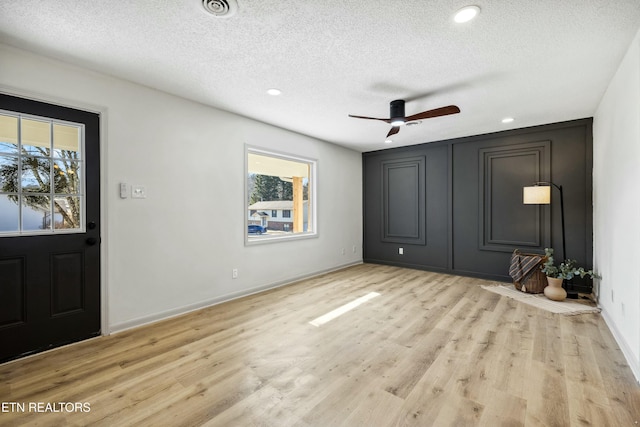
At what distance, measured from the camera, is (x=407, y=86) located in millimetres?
2984

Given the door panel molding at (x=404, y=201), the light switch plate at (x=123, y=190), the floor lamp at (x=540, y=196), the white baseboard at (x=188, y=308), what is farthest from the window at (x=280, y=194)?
the floor lamp at (x=540, y=196)

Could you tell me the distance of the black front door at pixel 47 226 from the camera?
7.55ft

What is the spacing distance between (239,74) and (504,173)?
172 inches

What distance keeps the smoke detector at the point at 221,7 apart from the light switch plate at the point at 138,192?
6.21 ft

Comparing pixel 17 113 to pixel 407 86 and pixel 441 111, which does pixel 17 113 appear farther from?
pixel 441 111

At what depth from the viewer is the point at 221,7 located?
183 centimetres

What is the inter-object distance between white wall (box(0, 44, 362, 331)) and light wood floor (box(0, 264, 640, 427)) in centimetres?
45

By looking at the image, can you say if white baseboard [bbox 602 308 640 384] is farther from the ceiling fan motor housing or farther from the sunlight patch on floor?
A: the ceiling fan motor housing

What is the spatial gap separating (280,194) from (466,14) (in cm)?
353

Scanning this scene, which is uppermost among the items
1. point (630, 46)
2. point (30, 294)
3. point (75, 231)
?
point (630, 46)

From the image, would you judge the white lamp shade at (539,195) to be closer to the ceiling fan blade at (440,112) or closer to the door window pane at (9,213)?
the ceiling fan blade at (440,112)

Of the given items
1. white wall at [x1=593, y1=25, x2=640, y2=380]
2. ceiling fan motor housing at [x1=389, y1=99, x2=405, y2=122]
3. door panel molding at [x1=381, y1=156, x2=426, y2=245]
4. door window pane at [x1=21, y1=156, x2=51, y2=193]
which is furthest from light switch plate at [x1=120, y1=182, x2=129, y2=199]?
door panel molding at [x1=381, y1=156, x2=426, y2=245]

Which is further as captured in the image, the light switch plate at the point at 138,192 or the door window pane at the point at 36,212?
the light switch plate at the point at 138,192

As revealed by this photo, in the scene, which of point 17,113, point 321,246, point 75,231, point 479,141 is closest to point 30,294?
point 75,231
